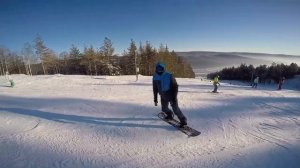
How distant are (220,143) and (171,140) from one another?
1.55m

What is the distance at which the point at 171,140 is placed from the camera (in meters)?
6.88

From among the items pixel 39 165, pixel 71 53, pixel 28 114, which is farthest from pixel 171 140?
pixel 71 53

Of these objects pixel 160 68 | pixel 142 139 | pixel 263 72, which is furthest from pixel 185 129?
pixel 263 72

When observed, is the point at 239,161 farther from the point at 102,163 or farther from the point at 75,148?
the point at 75,148

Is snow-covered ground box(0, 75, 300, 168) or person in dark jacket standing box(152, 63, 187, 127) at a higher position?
person in dark jacket standing box(152, 63, 187, 127)

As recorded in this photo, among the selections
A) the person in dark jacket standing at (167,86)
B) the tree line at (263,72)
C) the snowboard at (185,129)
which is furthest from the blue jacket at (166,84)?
the tree line at (263,72)

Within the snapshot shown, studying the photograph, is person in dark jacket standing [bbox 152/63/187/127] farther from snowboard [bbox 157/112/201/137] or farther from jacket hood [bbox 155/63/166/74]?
snowboard [bbox 157/112/201/137]

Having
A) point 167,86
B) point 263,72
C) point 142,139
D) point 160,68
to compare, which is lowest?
point 263,72

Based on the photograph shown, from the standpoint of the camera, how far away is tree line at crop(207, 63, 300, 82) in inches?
2761

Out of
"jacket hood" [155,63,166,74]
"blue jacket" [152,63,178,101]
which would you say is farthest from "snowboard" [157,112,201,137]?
"jacket hood" [155,63,166,74]

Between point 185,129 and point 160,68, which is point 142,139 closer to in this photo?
point 185,129

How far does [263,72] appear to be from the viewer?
79375mm

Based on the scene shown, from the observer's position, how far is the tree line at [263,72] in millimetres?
70125

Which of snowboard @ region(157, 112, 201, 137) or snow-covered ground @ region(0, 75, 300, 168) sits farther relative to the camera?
snowboard @ region(157, 112, 201, 137)
